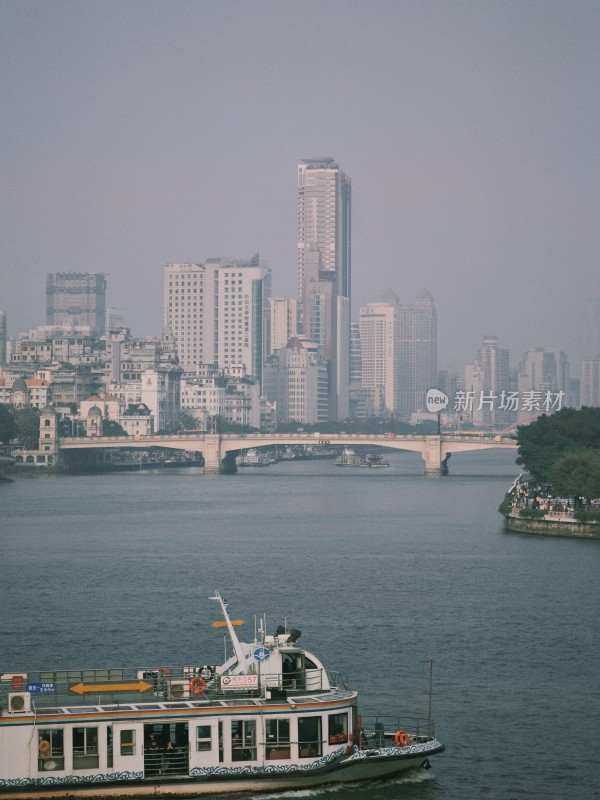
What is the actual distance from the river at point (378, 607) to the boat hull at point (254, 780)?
0.30 m

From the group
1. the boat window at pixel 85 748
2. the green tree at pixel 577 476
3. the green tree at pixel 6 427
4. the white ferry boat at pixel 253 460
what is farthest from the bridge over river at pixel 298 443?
the boat window at pixel 85 748

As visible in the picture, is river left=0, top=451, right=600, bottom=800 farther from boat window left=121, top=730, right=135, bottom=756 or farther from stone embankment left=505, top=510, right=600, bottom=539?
boat window left=121, top=730, right=135, bottom=756

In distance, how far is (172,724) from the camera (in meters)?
27.5

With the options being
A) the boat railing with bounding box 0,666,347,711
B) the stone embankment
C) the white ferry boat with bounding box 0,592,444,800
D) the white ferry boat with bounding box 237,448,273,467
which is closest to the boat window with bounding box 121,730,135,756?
the white ferry boat with bounding box 0,592,444,800

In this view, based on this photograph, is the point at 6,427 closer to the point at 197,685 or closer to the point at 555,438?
the point at 555,438

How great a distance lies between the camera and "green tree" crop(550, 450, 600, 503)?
242 ft

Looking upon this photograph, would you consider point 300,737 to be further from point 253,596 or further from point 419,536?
point 419,536

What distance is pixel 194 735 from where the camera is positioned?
27469 mm

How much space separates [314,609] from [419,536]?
26.1 meters

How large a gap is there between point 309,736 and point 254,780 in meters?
1.26

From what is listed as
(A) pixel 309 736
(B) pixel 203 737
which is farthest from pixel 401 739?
(B) pixel 203 737

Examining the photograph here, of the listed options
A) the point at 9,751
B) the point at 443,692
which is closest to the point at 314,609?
the point at 443,692

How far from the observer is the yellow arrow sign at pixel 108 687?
2798 centimetres

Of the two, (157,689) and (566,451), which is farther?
(566,451)
